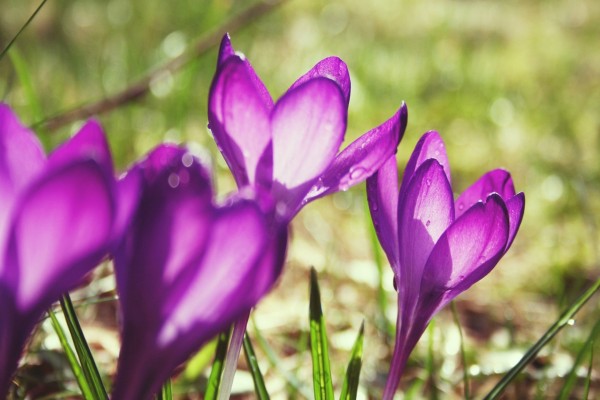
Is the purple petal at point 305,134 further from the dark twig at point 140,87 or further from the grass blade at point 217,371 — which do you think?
the dark twig at point 140,87

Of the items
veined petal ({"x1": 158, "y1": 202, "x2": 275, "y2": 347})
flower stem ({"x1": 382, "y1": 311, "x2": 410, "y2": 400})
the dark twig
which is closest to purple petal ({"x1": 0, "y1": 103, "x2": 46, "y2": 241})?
veined petal ({"x1": 158, "y1": 202, "x2": 275, "y2": 347})

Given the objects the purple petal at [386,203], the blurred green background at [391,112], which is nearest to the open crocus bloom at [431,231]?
the purple petal at [386,203]

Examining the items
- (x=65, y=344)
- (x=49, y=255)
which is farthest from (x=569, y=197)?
(x=49, y=255)

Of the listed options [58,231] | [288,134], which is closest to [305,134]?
[288,134]

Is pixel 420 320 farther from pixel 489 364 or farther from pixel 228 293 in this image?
pixel 489 364

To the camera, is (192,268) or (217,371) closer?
(192,268)

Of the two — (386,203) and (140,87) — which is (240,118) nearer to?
(386,203)
